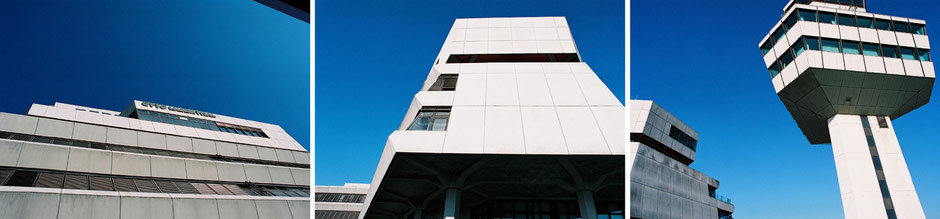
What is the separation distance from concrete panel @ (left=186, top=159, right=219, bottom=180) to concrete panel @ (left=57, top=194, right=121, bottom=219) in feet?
17.2

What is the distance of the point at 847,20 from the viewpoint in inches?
1496

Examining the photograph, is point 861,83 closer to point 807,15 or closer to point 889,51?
point 889,51

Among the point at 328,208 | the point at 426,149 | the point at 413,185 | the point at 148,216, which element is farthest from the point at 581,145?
the point at 328,208

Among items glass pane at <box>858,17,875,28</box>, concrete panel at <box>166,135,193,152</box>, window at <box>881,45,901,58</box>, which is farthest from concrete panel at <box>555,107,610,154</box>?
glass pane at <box>858,17,875,28</box>

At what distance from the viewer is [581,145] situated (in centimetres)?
1258

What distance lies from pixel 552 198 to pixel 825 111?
34.9 m

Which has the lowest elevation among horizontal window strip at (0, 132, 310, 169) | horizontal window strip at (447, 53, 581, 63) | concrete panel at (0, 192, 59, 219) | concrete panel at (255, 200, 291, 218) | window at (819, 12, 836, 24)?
concrete panel at (0, 192, 59, 219)

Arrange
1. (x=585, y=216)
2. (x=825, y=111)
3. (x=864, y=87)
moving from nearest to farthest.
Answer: (x=585, y=216), (x=864, y=87), (x=825, y=111)

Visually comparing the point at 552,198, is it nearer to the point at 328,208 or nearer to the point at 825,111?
the point at 328,208

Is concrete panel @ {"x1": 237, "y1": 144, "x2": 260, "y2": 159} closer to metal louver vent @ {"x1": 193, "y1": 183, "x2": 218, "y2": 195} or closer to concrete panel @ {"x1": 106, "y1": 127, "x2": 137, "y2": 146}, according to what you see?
concrete panel @ {"x1": 106, "y1": 127, "x2": 137, "y2": 146}

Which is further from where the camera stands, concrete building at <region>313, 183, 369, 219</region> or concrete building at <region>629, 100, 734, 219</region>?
concrete building at <region>313, 183, 369, 219</region>

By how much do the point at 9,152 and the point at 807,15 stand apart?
50.3 m

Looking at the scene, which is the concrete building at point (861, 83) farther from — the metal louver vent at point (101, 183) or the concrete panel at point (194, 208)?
the metal louver vent at point (101, 183)

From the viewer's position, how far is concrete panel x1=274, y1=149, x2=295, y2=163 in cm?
2388
